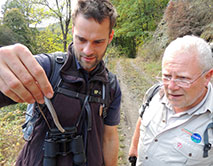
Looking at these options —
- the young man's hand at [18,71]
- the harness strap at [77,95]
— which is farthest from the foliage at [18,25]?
the young man's hand at [18,71]

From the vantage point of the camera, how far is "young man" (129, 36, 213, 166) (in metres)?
1.47

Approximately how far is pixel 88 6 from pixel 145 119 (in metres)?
1.50

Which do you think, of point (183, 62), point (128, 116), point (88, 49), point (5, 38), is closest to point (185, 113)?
point (183, 62)

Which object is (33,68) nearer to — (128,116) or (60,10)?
(128,116)

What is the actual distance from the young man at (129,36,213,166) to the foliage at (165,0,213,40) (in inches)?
378

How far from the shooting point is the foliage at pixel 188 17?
9.56m

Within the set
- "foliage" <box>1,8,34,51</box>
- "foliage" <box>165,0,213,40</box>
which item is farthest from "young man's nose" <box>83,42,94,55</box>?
"foliage" <box>1,8,34,51</box>

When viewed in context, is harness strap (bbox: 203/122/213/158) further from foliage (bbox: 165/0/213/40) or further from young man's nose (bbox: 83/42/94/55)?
foliage (bbox: 165/0/213/40)

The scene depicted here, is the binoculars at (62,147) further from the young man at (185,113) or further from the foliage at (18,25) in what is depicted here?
the foliage at (18,25)

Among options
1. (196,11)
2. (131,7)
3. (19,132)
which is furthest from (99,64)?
(131,7)

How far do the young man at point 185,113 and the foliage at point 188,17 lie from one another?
31.5 feet

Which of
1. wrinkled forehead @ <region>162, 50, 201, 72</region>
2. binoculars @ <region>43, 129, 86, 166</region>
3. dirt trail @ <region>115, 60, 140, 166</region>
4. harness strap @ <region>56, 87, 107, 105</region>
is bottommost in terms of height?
dirt trail @ <region>115, 60, 140, 166</region>

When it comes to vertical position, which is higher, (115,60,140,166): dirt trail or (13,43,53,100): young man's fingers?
(13,43,53,100): young man's fingers

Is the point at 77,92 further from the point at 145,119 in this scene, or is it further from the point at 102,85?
the point at 145,119
